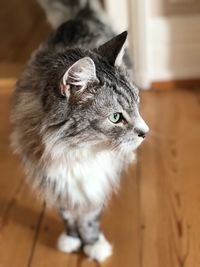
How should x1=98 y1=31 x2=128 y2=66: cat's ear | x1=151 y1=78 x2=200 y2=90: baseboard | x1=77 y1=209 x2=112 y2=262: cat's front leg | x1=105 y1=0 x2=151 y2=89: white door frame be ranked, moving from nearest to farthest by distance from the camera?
x1=98 y1=31 x2=128 y2=66: cat's ear → x1=77 y1=209 x2=112 y2=262: cat's front leg → x1=105 y1=0 x2=151 y2=89: white door frame → x1=151 y1=78 x2=200 y2=90: baseboard

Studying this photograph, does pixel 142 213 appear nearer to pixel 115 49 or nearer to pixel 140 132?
pixel 140 132

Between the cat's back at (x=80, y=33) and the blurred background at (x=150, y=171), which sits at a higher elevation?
the cat's back at (x=80, y=33)

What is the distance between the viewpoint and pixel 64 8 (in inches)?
66.9

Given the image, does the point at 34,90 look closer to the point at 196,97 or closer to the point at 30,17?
the point at 196,97

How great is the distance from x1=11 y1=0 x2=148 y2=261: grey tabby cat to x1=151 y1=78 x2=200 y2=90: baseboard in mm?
900

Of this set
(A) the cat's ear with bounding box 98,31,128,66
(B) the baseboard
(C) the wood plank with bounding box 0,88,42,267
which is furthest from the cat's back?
(B) the baseboard

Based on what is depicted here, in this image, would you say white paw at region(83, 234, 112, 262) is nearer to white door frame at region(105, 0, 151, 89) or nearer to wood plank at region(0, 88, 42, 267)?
wood plank at region(0, 88, 42, 267)

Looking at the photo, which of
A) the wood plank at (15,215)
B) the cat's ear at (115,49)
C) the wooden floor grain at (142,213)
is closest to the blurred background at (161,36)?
the wooden floor grain at (142,213)

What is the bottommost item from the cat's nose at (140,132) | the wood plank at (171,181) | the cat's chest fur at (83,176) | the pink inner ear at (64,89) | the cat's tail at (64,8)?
the wood plank at (171,181)

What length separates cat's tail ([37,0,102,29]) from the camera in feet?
5.50

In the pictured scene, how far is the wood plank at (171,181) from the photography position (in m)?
1.34

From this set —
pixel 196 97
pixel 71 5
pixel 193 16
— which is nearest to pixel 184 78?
pixel 196 97

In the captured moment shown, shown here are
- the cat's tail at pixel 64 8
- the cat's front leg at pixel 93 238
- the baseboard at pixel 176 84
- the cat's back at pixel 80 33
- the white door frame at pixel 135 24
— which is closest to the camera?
the cat's front leg at pixel 93 238

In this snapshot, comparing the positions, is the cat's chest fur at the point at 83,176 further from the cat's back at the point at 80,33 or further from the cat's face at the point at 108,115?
the cat's back at the point at 80,33
